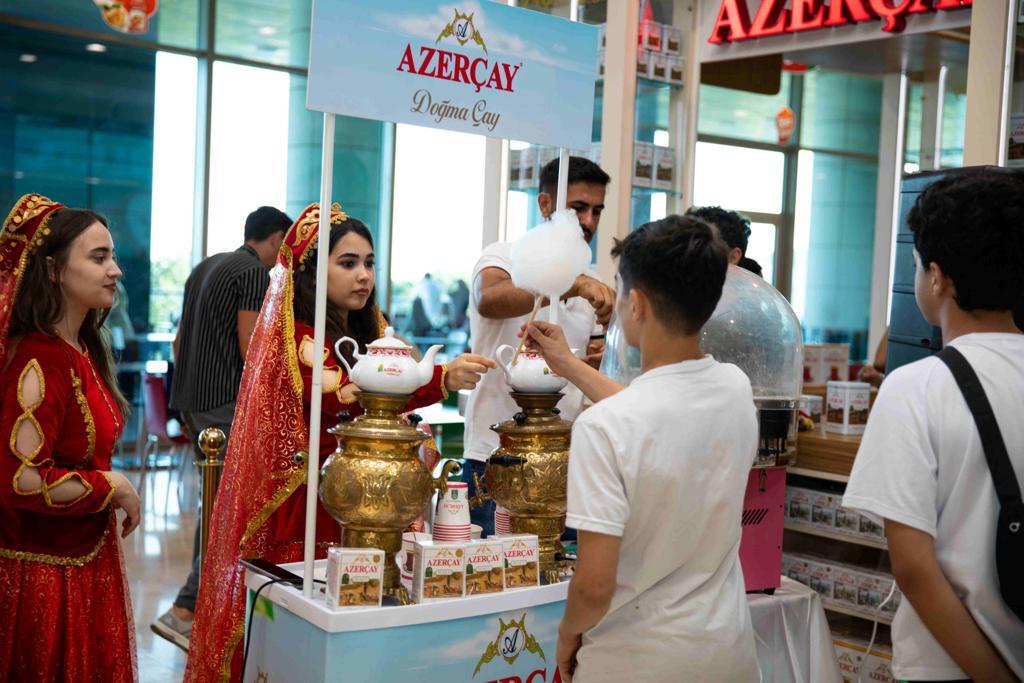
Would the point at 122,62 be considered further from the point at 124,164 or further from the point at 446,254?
the point at 446,254

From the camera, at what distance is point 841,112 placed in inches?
420

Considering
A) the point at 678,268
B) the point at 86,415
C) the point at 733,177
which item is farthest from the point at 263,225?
the point at 733,177

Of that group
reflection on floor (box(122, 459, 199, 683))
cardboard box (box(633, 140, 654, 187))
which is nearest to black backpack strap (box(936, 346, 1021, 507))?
reflection on floor (box(122, 459, 199, 683))

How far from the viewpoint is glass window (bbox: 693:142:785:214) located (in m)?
9.84

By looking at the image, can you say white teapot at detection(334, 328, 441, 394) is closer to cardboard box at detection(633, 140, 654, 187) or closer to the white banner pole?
the white banner pole

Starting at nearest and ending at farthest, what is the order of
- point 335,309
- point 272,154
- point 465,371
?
point 465,371 < point 335,309 < point 272,154

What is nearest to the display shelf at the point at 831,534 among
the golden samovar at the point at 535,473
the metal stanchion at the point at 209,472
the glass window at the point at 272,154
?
the golden samovar at the point at 535,473

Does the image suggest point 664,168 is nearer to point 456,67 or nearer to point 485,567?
point 456,67

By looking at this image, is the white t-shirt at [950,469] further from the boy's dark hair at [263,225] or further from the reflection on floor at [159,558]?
the boy's dark hair at [263,225]

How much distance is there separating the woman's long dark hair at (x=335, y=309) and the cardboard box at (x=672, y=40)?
287cm

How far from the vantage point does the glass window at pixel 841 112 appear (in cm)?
1050

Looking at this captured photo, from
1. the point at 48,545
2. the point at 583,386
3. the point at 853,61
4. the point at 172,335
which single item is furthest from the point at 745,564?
the point at 172,335

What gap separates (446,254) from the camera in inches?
384

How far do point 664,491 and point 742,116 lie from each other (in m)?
8.96
